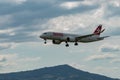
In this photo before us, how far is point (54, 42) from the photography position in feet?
656

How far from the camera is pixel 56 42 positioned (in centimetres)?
19975

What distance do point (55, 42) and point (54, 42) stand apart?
627 mm

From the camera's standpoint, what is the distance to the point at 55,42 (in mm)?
199500

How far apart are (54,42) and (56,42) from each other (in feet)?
3.29

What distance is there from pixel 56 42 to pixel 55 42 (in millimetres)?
554
